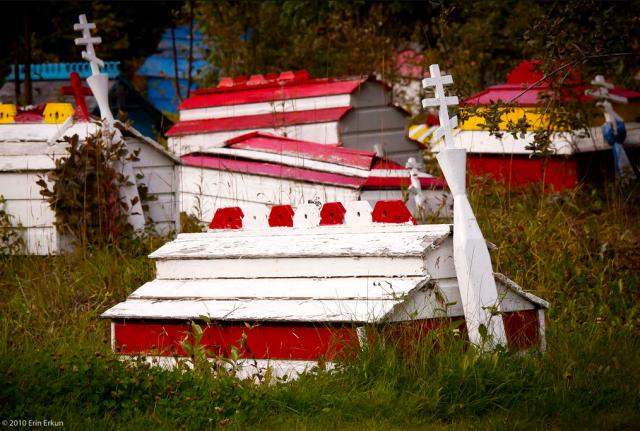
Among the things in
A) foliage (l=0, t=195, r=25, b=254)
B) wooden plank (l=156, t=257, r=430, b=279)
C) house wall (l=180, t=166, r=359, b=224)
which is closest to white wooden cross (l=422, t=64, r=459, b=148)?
wooden plank (l=156, t=257, r=430, b=279)

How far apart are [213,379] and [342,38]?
8.28 meters

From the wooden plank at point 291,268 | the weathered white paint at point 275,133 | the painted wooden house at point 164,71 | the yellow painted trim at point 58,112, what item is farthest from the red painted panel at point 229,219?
the painted wooden house at point 164,71

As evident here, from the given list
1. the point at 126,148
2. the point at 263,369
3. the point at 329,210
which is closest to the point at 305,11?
the point at 126,148

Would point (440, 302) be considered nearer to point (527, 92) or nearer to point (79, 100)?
point (79, 100)

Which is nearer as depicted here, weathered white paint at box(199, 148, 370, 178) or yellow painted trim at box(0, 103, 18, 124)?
weathered white paint at box(199, 148, 370, 178)

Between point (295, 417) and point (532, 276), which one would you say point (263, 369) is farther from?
point (532, 276)

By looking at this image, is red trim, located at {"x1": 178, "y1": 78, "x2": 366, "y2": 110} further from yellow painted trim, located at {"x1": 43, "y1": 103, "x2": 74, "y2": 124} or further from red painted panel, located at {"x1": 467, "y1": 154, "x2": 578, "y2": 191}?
yellow painted trim, located at {"x1": 43, "y1": 103, "x2": 74, "y2": 124}

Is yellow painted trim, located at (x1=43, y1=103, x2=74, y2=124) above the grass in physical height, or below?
above

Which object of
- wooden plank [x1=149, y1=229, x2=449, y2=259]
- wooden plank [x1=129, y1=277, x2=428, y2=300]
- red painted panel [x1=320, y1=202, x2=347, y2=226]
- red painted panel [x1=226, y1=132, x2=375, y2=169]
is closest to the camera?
wooden plank [x1=129, y1=277, x2=428, y2=300]

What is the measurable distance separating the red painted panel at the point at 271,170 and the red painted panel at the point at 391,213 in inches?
86.0

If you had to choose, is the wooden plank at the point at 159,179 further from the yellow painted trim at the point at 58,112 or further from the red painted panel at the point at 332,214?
the red painted panel at the point at 332,214

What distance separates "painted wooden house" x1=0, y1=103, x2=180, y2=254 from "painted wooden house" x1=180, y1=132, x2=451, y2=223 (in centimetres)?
31

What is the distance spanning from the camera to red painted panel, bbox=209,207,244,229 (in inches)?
196

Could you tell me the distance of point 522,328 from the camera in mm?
4398
